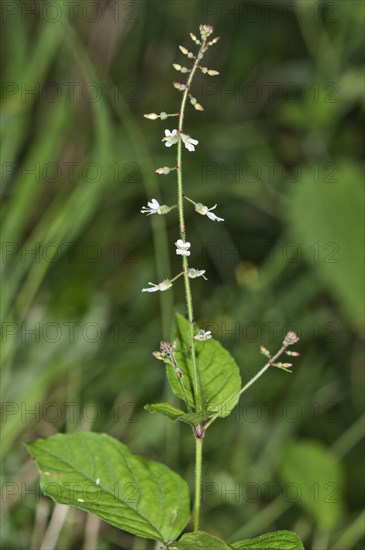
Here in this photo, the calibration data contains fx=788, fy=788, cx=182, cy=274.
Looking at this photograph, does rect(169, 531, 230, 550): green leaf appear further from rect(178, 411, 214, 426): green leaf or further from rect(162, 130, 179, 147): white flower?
rect(162, 130, 179, 147): white flower

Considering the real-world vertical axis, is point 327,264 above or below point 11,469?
above

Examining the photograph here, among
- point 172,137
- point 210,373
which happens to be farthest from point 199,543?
point 172,137

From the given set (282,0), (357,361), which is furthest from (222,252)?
(282,0)

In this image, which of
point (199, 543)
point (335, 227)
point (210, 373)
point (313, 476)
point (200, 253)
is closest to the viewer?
point (199, 543)

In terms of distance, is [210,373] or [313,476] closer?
[210,373]

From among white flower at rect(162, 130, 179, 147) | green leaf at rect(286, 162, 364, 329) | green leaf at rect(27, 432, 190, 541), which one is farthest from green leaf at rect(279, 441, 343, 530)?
white flower at rect(162, 130, 179, 147)

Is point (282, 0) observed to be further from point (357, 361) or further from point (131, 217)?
point (357, 361)

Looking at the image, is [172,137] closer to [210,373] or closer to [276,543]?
[210,373]
